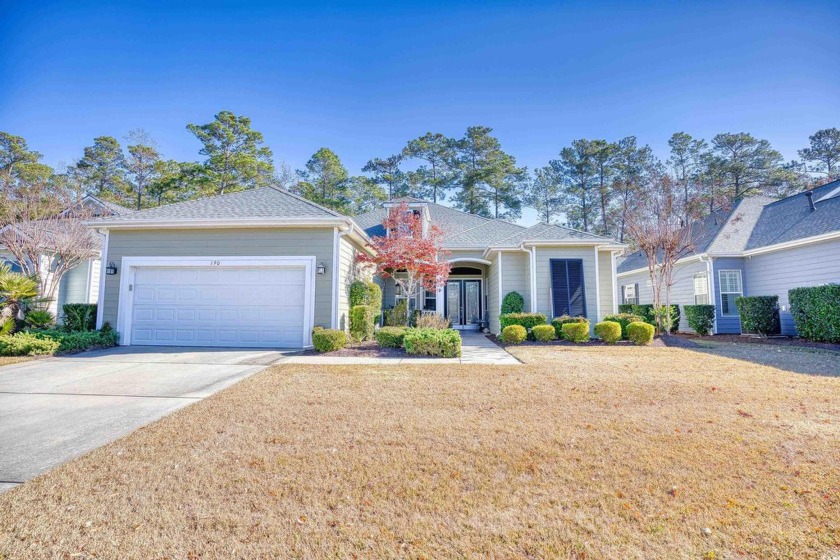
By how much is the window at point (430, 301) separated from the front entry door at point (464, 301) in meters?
0.92

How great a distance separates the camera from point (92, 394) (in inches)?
193

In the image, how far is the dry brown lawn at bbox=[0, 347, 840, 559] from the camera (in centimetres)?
195

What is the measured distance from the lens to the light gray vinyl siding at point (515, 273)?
41.8 ft

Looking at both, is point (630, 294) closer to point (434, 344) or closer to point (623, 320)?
point (623, 320)

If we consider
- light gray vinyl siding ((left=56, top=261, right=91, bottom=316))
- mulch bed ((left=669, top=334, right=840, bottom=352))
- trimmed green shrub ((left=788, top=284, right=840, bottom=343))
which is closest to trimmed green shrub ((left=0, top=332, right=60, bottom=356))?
light gray vinyl siding ((left=56, top=261, right=91, bottom=316))

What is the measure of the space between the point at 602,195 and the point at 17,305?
30.8 m

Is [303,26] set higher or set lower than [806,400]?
higher

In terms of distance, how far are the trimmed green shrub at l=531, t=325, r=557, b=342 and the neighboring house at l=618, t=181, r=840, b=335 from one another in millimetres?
7224

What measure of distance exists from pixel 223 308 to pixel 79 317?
12.5ft

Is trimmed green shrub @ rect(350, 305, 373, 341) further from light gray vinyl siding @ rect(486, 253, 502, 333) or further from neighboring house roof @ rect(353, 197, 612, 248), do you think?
light gray vinyl siding @ rect(486, 253, 502, 333)

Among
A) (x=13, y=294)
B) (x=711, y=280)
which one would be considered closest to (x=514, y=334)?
(x=711, y=280)

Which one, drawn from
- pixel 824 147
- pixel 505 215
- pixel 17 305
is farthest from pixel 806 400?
pixel 824 147

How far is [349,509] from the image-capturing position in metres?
2.26

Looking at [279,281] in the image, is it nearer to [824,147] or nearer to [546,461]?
[546,461]
